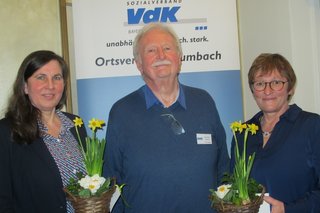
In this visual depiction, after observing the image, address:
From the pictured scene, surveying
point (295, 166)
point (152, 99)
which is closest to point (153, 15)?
point (152, 99)

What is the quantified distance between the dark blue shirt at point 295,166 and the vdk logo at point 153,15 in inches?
59.8

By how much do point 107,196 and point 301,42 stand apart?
7.94ft

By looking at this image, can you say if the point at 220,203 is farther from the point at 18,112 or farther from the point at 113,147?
the point at 18,112

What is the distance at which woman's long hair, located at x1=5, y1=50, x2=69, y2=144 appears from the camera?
7.43ft

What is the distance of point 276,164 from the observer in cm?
236

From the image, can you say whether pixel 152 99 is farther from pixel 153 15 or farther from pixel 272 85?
pixel 153 15

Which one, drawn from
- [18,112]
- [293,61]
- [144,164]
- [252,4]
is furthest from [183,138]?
[252,4]

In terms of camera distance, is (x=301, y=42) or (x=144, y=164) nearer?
(x=144, y=164)

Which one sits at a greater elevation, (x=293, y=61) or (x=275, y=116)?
(x=293, y=61)

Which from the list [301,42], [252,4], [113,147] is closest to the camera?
[113,147]

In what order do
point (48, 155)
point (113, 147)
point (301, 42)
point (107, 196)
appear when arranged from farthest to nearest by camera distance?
1. point (301, 42)
2. point (113, 147)
3. point (48, 155)
4. point (107, 196)

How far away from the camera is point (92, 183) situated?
6.20 feet

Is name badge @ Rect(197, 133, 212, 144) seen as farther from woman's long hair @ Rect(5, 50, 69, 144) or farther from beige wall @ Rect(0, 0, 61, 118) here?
beige wall @ Rect(0, 0, 61, 118)

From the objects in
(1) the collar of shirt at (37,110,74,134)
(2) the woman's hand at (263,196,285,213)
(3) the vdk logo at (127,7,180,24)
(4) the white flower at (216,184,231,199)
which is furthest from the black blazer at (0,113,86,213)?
(3) the vdk logo at (127,7,180,24)
